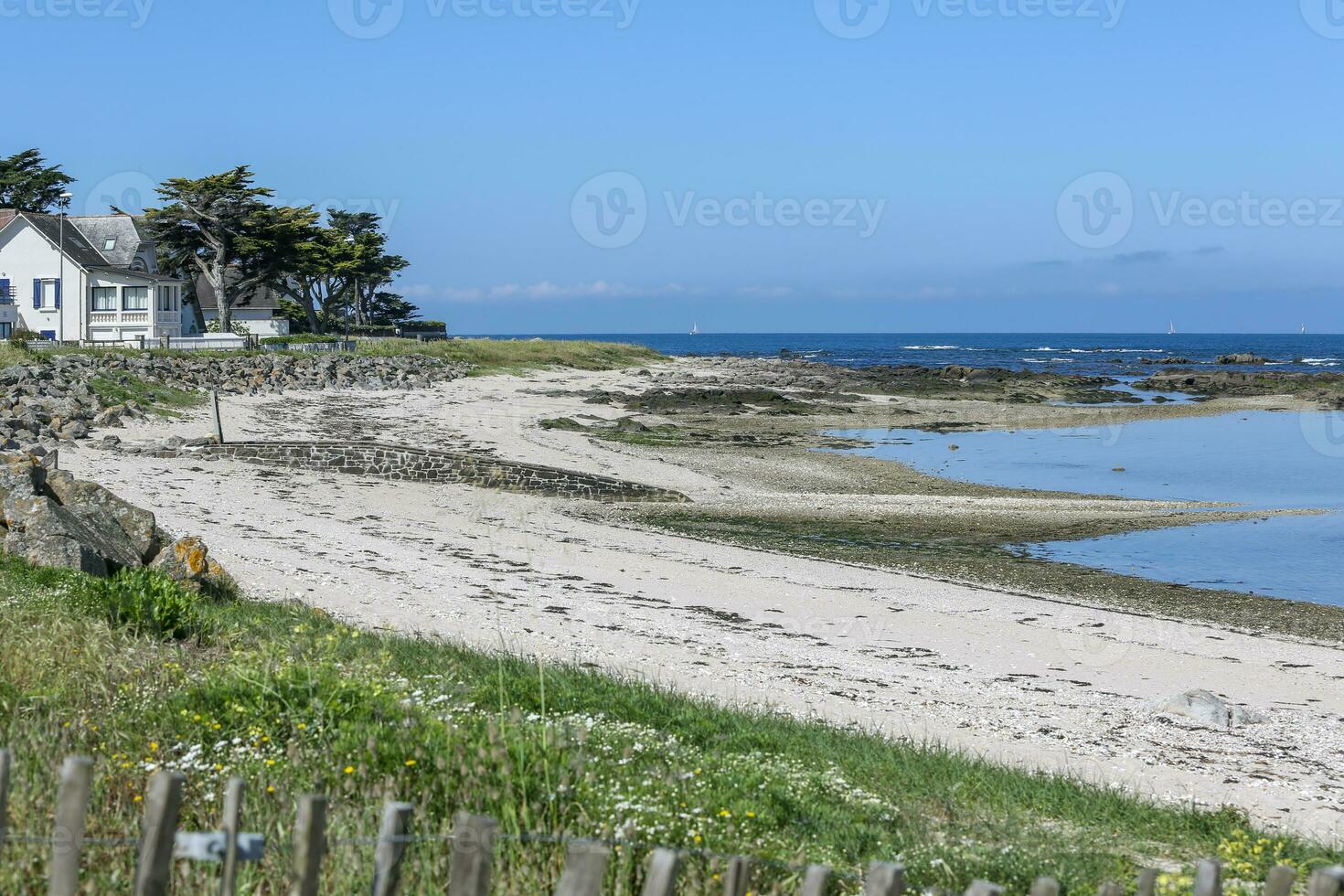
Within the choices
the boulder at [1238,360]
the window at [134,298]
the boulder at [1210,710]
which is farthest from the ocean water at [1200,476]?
the boulder at [1238,360]

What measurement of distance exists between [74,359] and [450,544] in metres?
24.6

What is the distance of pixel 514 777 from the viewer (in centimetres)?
538

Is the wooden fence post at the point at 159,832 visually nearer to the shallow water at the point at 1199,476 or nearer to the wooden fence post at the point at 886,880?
the wooden fence post at the point at 886,880

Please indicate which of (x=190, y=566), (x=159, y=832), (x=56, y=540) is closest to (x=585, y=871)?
(x=159, y=832)

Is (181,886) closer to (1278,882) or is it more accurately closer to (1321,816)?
(1278,882)

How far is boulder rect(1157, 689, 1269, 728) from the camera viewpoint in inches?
421

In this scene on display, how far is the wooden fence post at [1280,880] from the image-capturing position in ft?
12.3

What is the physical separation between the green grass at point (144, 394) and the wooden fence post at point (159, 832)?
3146cm

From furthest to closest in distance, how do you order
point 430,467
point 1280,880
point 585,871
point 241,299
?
point 241,299 → point 430,467 → point 1280,880 → point 585,871

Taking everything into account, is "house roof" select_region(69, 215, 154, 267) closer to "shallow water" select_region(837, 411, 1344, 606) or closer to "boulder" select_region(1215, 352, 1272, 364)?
"shallow water" select_region(837, 411, 1344, 606)

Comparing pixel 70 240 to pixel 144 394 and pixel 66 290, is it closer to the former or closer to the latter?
pixel 66 290

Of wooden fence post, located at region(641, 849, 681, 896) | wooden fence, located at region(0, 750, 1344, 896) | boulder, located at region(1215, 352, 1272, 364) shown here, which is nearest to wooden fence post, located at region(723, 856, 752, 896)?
wooden fence, located at region(0, 750, 1344, 896)

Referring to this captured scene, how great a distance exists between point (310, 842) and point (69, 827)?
0.68 meters

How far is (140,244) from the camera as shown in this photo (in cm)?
6025
